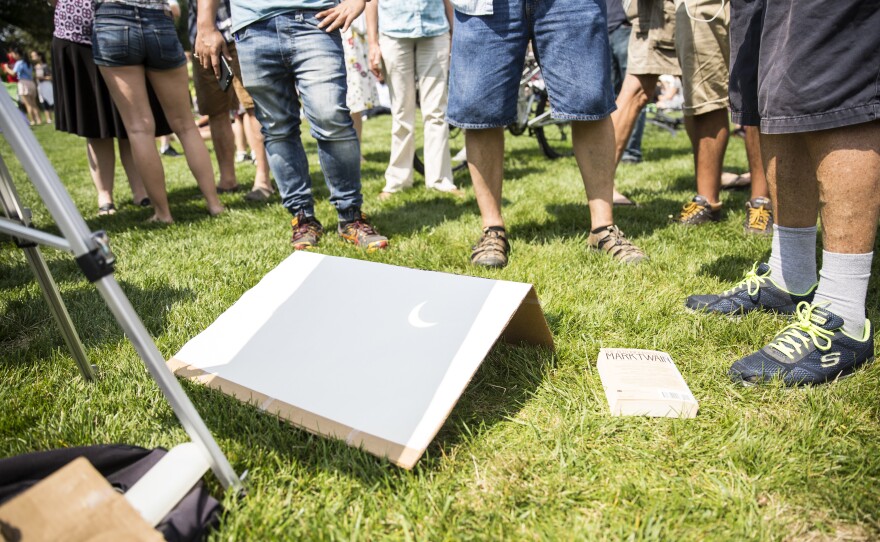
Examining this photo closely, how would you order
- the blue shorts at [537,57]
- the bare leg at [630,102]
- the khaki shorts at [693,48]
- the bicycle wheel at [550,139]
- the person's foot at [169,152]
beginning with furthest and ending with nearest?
1. the person's foot at [169,152]
2. the bicycle wheel at [550,139]
3. the bare leg at [630,102]
4. the khaki shorts at [693,48]
5. the blue shorts at [537,57]

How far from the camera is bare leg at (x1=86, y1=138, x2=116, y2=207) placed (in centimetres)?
386

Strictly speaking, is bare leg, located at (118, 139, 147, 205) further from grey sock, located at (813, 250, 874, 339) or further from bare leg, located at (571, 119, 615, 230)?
grey sock, located at (813, 250, 874, 339)

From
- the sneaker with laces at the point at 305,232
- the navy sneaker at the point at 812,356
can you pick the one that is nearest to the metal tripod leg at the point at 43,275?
the sneaker with laces at the point at 305,232

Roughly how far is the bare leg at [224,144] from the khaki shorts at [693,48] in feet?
10.1

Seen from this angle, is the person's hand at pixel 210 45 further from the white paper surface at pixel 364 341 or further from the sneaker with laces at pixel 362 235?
the white paper surface at pixel 364 341

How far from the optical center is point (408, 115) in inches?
162

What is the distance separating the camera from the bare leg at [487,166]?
8.14 feet

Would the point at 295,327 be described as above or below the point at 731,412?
above

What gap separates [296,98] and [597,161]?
5.01 ft

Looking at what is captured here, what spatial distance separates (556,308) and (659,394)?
589 mm

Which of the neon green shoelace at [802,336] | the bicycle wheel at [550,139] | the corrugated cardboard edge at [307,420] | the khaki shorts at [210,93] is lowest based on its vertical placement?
the bicycle wheel at [550,139]

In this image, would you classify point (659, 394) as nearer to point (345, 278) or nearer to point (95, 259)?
point (345, 278)

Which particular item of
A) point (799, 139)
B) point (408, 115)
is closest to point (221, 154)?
point (408, 115)

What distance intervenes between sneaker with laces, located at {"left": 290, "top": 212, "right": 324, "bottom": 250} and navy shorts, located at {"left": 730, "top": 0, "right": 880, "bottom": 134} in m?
2.02
